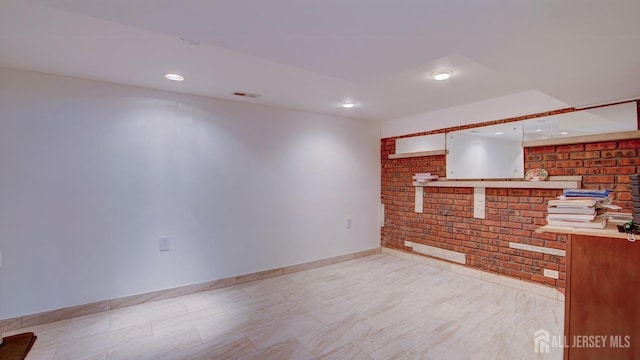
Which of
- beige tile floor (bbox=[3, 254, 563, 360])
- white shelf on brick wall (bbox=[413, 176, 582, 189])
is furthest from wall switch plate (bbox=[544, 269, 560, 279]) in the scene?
white shelf on brick wall (bbox=[413, 176, 582, 189])

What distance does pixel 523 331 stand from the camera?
7.77ft

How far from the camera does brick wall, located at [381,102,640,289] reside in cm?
266

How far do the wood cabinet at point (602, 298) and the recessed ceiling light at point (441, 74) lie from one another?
1.52m

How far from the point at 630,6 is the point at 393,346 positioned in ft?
7.70

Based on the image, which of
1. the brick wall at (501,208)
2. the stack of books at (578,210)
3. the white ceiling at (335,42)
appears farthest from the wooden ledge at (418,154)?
the stack of books at (578,210)

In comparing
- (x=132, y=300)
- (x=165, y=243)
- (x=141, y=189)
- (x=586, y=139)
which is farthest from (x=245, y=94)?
(x=586, y=139)

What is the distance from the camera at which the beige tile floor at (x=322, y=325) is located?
212cm

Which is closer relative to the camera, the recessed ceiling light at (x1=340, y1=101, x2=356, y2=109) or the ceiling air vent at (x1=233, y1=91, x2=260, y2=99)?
the ceiling air vent at (x1=233, y1=91, x2=260, y2=99)

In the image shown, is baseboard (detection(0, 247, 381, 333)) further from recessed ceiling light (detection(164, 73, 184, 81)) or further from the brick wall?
recessed ceiling light (detection(164, 73, 184, 81))

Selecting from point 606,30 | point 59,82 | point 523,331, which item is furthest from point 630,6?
point 59,82

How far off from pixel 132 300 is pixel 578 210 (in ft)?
12.1

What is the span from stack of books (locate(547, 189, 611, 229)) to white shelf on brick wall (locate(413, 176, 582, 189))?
1219 millimetres

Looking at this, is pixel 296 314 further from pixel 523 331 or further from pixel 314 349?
pixel 523 331

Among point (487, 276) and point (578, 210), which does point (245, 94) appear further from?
point (487, 276)
